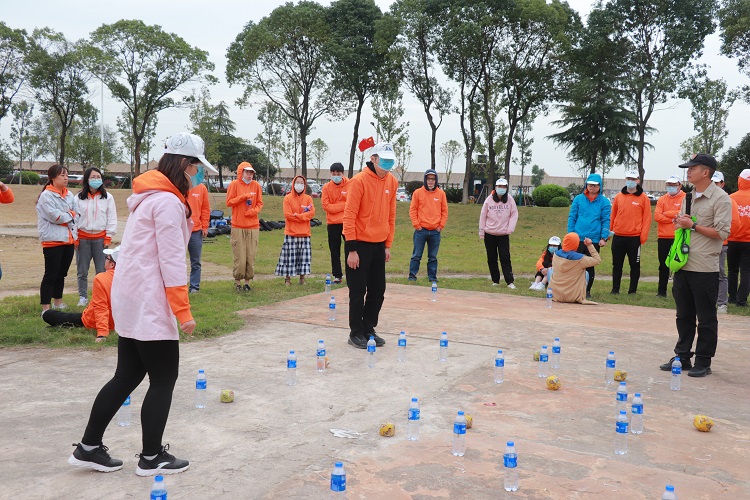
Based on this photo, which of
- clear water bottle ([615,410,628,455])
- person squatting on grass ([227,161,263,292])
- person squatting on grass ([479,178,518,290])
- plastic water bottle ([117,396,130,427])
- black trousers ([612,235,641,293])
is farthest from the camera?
person squatting on grass ([479,178,518,290])

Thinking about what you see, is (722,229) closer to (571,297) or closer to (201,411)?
(571,297)

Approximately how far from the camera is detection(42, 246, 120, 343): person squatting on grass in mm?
7488

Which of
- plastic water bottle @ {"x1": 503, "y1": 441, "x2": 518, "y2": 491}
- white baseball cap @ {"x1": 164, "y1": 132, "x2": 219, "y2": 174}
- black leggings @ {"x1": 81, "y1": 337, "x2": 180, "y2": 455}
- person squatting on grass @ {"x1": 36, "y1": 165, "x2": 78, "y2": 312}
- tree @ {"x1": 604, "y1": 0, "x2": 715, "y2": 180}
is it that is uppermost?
tree @ {"x1": 604, "y1": 0, "x2": 715, "y2": 180}

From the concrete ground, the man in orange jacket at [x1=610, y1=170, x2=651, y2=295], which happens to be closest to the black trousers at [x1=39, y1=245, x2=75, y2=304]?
the concrete ground

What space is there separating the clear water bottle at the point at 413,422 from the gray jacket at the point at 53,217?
6212mm

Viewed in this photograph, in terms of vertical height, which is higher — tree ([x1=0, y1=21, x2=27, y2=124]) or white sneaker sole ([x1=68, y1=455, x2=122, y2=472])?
tree ([x1=0, y1=21, x2=27, y2=124])

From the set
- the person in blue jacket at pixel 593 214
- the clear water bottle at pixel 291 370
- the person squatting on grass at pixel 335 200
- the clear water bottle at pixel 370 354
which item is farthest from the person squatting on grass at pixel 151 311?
the person in blue jacket at pixel 593 214

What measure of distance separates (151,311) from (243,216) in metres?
7.65

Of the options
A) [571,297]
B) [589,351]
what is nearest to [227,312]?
[589,351]

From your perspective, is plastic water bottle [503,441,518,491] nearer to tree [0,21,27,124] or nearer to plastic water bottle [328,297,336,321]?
plastic water bottle [328,297,336,321]

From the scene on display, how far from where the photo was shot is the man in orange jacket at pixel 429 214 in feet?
43.3

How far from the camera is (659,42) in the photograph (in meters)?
34.2

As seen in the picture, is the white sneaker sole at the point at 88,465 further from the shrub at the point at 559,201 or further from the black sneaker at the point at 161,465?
the shrub at the point at 559,201

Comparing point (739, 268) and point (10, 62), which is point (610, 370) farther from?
point (10, 62)
